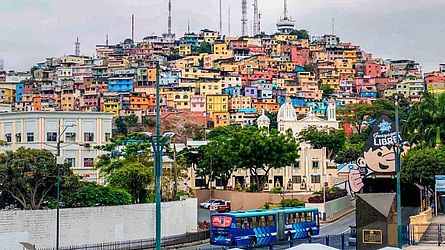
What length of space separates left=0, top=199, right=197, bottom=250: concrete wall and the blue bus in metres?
3.73

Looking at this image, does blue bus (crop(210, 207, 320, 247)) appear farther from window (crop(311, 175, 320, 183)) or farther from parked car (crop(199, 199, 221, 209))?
window (crop(311, 175, 320, 183))

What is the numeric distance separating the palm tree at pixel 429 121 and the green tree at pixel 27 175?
85.2 ft

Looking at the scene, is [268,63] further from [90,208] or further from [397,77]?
[90,208]

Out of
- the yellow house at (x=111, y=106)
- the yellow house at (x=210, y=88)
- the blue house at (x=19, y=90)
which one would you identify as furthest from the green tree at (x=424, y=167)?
the blue house at (x=19, y=90)

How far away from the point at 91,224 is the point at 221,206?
25.6 metres

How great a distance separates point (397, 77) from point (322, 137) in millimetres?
97157

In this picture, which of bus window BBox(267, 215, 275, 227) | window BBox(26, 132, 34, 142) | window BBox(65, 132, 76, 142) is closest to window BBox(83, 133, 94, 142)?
window BBox(65, 132, 76, 142)

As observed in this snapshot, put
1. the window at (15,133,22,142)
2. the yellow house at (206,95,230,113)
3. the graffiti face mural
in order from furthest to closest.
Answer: the yellow house at (206,95,230,113), the window at (15,133,22,142), the graffiti face mural

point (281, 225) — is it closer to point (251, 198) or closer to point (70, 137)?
point (251, 198)

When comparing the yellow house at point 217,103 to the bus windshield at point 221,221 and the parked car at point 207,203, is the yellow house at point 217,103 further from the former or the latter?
the bus windshield at point 221,221

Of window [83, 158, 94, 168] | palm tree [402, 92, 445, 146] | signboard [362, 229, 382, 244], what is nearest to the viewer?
signboard [362, 229, 382, 244]

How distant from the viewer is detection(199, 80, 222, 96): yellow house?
6112 inches

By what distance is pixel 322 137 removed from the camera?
312ft

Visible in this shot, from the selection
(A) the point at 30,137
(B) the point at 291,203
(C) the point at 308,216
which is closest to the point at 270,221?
(C) the point at 308,216
